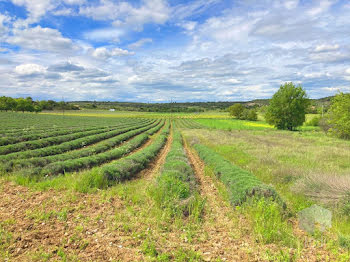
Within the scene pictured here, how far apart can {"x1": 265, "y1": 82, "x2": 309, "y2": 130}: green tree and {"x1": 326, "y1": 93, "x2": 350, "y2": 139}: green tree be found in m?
9.98

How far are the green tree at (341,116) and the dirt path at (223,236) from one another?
33.8 metres

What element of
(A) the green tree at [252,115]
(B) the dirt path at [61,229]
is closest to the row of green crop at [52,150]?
(B) the dirt path at [61,229]

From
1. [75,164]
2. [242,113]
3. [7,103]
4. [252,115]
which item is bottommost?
[75,164]

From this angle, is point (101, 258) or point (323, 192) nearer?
point (101, 258)

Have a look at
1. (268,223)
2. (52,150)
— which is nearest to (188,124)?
(52,150)

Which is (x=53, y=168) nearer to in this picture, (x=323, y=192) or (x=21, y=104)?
(x=323, y=192)

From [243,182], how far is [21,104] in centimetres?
11583

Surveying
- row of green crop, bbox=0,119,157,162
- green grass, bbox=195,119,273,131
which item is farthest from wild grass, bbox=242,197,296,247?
green grass, bbox=195,119,273,131

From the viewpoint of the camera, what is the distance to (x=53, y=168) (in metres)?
10.7

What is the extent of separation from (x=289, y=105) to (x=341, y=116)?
13.7 meters

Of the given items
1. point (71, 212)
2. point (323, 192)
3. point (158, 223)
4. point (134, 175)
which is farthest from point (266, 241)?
point (134, 175)

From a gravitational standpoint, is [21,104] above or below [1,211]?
above

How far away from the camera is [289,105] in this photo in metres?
47.2

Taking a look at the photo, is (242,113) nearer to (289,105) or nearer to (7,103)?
(289,105)
